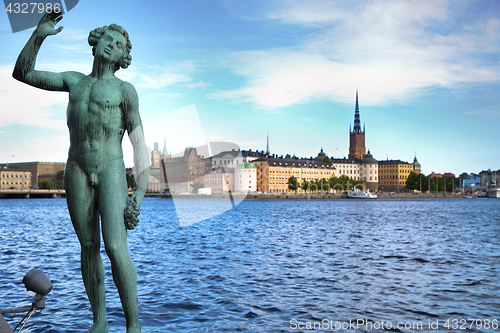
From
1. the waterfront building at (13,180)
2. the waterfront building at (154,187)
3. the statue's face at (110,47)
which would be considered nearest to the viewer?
the statue's face at (110,47)

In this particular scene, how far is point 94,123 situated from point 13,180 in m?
182

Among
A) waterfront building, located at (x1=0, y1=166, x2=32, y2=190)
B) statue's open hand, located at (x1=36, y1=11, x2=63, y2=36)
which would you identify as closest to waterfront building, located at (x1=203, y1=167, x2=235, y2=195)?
waterfront building, located at (x1=0, y1=166, x2=32, y2=190)

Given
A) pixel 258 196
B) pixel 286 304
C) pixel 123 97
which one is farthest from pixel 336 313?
pixel 258 196

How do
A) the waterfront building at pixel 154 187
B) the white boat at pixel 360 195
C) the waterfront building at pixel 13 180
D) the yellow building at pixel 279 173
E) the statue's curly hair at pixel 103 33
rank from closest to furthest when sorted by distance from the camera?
the statue's curly hair at pixel 103 33 < the white boat at pixel 360 195 < the waterfront building at pixel 13 180 < the yellow building at pixel 279 173 < the waterfront building at pixel 154 187

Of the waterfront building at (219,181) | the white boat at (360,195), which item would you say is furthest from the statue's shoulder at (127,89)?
the waterfront building at (219,181)

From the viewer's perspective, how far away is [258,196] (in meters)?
154

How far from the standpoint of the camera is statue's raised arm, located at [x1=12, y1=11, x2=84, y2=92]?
380 cm

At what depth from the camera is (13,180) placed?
16575 cm

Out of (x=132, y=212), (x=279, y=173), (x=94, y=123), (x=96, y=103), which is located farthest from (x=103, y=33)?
(x=279, y=173)

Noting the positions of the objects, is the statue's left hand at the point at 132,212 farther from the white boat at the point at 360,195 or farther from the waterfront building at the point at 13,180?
the waterfront building at the point at 13,180

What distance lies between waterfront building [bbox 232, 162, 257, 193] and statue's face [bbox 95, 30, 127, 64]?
159 meters

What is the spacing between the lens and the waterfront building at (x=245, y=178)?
16400 centimetres

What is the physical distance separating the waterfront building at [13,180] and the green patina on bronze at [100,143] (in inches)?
6791

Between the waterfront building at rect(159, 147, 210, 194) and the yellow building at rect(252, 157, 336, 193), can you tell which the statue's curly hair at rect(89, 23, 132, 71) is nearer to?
the waterfront building at rect(159, 147, 210, 194)
